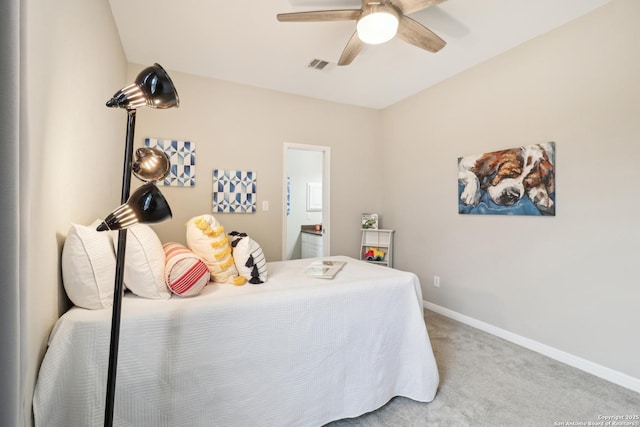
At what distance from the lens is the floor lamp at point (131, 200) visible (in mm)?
926

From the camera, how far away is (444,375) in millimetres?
2148

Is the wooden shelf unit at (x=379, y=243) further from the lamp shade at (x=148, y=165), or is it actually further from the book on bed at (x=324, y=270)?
the lamp shade at (x=148, y=165)

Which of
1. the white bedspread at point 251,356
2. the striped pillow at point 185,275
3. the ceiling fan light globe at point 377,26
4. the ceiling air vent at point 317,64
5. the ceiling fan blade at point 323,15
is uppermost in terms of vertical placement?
the ceiling air vent at point 317,64

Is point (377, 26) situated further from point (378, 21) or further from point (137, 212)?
point (137, 212)

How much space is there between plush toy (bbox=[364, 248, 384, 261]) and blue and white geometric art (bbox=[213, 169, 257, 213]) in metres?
1.66

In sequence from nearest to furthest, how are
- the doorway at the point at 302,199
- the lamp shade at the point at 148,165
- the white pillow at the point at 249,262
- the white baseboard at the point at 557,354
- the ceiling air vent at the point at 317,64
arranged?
the lamp shade at the point at 148,165 → the white pillow at the point at 249,262 → the white baseboard at the point at 557,354 → the ceiling air vent at the point at 317,64 → the doorway at the point at 302,199

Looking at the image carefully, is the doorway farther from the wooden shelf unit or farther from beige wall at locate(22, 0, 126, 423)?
beige wall at locate(22, 0, 126, 423)

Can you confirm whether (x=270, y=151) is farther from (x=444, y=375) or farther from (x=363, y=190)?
(x=444, y=375)

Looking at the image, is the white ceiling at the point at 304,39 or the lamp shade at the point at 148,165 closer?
the lamp shade at the point at 148,165

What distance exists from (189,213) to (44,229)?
2.17 metres

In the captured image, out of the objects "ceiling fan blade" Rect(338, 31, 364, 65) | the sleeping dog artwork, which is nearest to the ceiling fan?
"ceiling fan blade" Rect(338, 31, 364, 65)

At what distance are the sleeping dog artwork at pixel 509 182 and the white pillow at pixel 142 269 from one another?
112 inches

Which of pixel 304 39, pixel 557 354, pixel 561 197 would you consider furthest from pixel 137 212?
pixel 557 354

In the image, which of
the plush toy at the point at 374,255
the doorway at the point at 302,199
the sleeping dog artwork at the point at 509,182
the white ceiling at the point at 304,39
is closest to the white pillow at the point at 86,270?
the white ceiling at the point at 304,39
